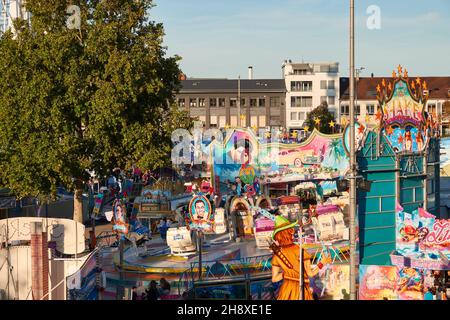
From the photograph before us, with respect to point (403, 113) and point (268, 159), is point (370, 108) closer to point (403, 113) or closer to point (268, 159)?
point (268, 159)

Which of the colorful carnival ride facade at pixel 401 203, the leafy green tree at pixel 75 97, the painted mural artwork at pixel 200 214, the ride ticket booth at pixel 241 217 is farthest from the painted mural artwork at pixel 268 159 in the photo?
the painted mural artwork at pixel 200 214

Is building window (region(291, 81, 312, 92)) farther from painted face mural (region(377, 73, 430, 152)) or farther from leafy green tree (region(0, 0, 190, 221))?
painted face mural (region(377, 73, 430, 152))

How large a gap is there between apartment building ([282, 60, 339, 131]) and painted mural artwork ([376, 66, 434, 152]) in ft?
223

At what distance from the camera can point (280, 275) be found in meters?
21.6

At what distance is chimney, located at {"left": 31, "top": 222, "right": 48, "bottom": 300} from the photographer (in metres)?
20.1

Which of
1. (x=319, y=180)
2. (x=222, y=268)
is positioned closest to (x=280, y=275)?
(x=222, y=268)

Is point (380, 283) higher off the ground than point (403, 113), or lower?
lower

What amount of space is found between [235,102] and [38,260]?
257ft

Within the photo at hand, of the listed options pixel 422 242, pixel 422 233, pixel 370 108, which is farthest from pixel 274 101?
pixel 422 242

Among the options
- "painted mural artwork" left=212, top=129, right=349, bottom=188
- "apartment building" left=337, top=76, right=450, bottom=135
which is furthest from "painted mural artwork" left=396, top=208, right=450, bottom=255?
"apartment building" left=337, top=76, right=450, bottom=135

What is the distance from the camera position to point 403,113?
28438mm

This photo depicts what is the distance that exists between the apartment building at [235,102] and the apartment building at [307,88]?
1085 millimetres

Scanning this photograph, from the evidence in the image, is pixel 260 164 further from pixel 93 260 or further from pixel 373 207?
pixel 93 260

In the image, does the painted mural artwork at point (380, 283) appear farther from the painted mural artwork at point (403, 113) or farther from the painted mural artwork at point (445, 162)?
the painted mural artwork at point (445, 162)
